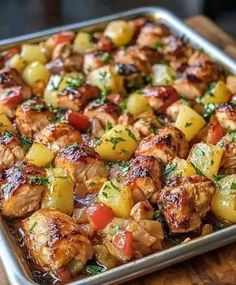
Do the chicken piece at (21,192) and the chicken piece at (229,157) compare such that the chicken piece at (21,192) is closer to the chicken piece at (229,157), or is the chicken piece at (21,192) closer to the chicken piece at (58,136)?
the chicken piece at (58,136)

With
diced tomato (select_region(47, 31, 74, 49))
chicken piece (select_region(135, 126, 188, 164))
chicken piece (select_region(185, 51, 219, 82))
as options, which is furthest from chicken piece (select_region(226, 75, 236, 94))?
diced tomato (select_region(47, 31, 74, 49))

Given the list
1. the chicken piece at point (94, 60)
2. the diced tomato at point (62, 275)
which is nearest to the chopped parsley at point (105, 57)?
the chicken piece at point (94, 60)

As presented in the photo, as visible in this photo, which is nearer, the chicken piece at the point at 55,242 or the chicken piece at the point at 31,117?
the chicken piece at the point at 55,242

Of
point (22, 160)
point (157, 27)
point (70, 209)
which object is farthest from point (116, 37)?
point (70, 209)

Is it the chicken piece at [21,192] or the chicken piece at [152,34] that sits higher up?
the chicken piece at [21,192]

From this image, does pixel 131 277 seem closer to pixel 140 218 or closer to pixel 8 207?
pixel 140 218

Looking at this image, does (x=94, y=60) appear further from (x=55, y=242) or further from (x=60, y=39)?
(x=55, y=242)

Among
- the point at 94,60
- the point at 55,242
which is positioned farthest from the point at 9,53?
the point at 55,242
